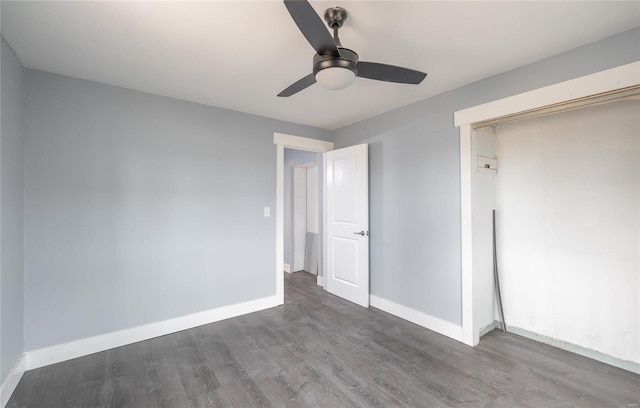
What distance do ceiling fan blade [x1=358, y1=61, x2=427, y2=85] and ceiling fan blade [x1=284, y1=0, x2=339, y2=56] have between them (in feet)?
0.94

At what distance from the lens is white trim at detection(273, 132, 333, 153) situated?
11.7ft

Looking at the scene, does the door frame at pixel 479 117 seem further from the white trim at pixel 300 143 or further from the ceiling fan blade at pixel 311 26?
the white trim at pixel 300 143

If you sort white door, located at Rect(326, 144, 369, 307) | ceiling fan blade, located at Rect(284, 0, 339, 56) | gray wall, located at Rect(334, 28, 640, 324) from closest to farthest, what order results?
ceiling fan blade, located at Rect(284, 0, 339, 56) < gray wall, located at Rect(334, 28, 640, 324) < white door, located at Rect(326, 144, 369, 307)

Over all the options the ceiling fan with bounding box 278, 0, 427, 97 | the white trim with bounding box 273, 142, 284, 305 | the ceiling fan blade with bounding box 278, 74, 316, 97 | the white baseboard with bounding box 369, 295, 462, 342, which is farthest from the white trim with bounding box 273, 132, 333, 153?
the white baseboard with bounding box 369, 295, 462, 342

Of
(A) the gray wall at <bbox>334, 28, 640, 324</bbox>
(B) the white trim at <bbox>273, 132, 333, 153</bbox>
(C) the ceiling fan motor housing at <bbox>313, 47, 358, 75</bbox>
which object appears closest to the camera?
(C) the ceiling fan motor housing at <bbox>313, 47, 358, 75</bbox>

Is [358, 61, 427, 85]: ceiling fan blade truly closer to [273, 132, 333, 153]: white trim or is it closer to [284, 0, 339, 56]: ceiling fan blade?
[284, 0, 339, 56]: ceiling fan blade

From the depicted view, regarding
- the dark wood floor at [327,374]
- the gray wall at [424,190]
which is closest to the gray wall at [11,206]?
the dark wood floor at [327,374]

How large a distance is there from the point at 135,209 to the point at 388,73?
101 inches

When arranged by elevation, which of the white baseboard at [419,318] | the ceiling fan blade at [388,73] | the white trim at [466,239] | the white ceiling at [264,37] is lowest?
the white baseboard at [419,318]

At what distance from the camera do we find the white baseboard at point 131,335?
2.23m

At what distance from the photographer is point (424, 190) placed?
2.94 metres

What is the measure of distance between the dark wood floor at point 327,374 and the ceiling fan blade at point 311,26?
2.18 metres

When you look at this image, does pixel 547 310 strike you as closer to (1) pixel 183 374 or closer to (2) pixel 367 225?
(2) pixel 367 225

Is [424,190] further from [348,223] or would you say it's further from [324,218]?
[324,218]
